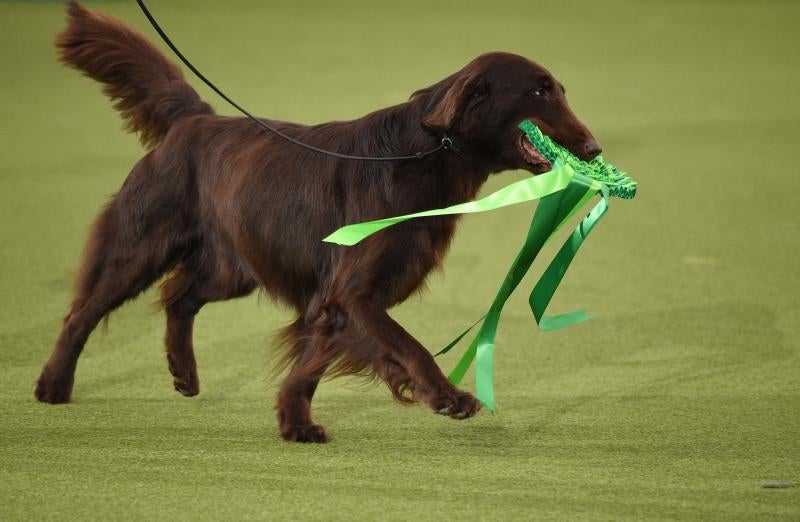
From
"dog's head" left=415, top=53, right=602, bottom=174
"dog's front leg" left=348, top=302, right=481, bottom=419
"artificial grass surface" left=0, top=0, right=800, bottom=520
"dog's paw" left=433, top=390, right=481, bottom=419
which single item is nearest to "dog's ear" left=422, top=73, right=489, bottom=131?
"dog's head" left=415, top=53, right=602, bottom=174

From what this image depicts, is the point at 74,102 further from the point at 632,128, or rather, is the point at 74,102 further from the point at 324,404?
the point at 324,404

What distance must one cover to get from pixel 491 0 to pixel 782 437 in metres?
9.96

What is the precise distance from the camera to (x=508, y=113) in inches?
130

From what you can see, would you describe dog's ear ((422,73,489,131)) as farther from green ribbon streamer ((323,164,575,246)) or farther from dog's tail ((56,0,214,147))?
dog's tail ((56,0,214,147))

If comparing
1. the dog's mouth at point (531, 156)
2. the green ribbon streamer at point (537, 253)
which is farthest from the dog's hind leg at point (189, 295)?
the dog's mouth at point (531, 156)

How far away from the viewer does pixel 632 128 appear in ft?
27.3

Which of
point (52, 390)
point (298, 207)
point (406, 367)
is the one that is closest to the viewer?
point (406, 367)

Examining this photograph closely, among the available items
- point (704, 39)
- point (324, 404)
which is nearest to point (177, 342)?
point (324, 404)

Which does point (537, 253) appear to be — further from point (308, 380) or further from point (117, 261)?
point (117, 261)

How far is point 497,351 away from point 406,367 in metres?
1.28

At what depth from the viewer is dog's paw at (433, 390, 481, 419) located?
3.13 metres

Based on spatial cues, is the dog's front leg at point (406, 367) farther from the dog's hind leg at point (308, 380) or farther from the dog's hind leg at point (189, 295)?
the dog's hind leg at point (189, 295)

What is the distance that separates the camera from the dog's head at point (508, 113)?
3.29 metres

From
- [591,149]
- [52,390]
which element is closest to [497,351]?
[591,149]
